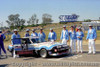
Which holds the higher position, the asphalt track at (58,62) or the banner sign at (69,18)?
the banner sign at (69,18)

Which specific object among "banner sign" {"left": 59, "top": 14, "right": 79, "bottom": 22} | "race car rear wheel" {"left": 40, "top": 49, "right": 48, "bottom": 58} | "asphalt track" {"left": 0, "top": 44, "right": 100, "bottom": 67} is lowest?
"asphalt track" {"left": 0, "top": 44, "right": 100, "bottom": 67}

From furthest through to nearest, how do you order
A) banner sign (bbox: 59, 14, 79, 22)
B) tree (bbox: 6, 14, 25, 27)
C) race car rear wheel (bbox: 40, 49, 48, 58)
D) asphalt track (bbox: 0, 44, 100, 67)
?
tree (bbox: 6, 14, 25, 27), banner sign (bbox: 59, 14, 79, 22), race car rear wheel (bbox: 40, 49, 48, 58), asphalt track (bbox: 0, 44, 100, 67)

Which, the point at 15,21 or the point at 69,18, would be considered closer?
the point at 69,18

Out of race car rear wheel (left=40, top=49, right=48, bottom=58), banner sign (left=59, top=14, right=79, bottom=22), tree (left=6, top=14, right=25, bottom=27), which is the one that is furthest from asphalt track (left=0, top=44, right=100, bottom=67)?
tree (left=6, top=14, right=25, bottom=27)

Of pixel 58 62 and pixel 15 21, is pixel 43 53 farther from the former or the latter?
pixel 15 21

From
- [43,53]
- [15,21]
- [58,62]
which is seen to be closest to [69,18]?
[43,53]

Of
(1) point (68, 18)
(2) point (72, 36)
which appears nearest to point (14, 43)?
(2) point (72, 36)

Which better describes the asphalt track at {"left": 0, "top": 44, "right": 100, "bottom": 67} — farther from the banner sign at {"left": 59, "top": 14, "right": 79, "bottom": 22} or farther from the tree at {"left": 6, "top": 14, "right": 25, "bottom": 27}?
the tree at {"left": 6, "top": 14, "right": 25, "bottom": 27}

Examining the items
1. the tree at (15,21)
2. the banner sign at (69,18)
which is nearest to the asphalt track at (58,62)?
the banner sign at (69,18)

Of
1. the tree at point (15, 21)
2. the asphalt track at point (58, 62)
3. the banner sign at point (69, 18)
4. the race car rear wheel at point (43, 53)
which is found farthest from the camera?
the tree at point (15, 21)

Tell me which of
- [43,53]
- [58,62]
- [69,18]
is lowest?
[58,62]

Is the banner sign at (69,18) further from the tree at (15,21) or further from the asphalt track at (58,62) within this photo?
the tree at (15,21)

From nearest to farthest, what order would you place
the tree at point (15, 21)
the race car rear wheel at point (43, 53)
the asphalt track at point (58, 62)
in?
the asphalt track at point (58, 62) → the race car rear wheel at point (43, 53) → the tree at point (15, 21)

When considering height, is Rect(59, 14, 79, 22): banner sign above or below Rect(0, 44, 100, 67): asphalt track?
above
